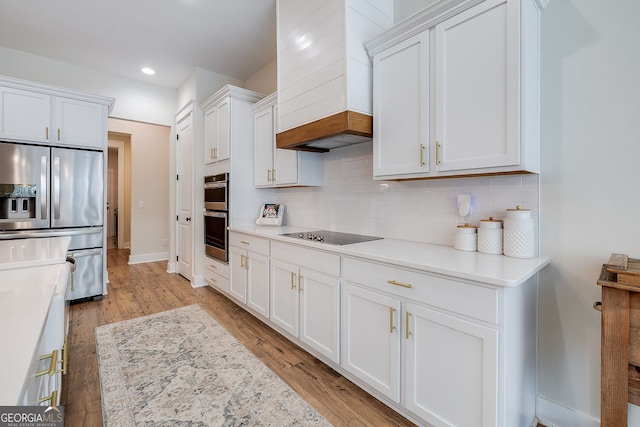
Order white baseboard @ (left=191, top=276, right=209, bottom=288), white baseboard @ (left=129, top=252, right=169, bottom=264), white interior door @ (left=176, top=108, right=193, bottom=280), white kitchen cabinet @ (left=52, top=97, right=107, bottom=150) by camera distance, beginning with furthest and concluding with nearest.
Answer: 1. white baseboard @ (left=129, top=252, right=169, bottom=264)
2. white interior door @ (left=176, top=108, right=193, bottom=280)
3. white baseboard @ (left=191, top=276, right=209, bottom=288)
4. white kitchen cabinet @ (left=52, top=97, right=107, bottom=150)

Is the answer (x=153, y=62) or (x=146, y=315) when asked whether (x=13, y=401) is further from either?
(x=153, y=62)

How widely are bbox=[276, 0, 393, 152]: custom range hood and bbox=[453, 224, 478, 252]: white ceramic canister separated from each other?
0.90 meters

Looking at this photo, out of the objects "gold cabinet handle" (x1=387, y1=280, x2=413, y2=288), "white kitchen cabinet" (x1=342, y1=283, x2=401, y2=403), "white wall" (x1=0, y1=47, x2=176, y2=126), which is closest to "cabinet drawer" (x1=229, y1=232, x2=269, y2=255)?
"white kitchen cabinet" (x1=342, y1=283, x2=401, y2=403)

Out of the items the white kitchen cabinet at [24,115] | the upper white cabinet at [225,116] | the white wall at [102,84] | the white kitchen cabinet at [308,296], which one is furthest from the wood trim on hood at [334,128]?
the white wall at [102,84]

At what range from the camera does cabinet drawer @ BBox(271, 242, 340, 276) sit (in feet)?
6.55

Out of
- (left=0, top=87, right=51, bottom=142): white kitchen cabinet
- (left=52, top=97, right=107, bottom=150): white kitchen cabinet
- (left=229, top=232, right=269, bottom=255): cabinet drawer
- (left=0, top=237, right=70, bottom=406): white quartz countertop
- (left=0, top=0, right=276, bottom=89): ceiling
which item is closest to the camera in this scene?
(left=0, top=237, right=70, bottom=406): white quartz countertop

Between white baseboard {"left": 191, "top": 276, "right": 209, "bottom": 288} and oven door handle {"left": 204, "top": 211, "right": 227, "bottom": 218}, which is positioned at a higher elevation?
oven door handle {"left": 204, "top": 211, "right": 227, "bottom": 218}

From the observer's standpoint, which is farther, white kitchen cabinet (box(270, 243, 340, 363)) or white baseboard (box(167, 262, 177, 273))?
white baseboard (box(167, 262, 177, 273))

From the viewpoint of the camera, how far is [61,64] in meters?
3.89

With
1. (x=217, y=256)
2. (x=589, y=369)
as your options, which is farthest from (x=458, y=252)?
(x=217, y=256)

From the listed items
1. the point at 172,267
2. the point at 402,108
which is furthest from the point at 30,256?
the point at 172,267

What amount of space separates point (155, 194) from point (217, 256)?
11.0ft

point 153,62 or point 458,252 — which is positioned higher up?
point 153,62

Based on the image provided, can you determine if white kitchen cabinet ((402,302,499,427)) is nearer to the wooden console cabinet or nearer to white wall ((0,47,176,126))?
the wooden console cabinet
